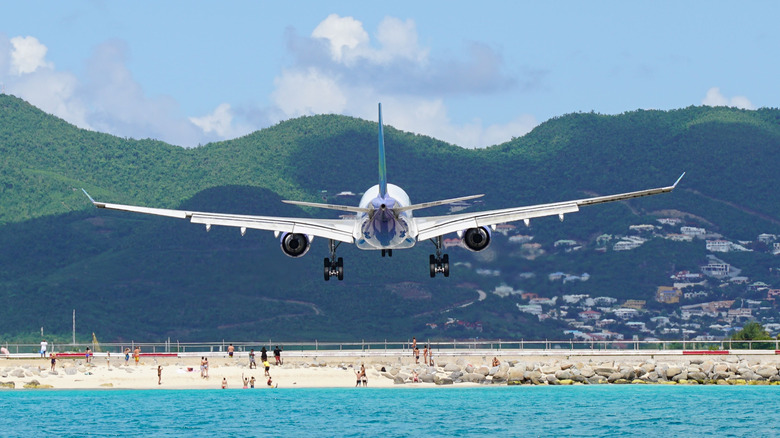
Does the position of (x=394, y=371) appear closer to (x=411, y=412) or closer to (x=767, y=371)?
(x=411, y=412)

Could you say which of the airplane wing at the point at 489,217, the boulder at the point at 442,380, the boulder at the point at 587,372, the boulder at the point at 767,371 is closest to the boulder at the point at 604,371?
the boulder at the point at 587,372

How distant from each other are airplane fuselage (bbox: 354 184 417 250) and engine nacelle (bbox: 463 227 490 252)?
315cm

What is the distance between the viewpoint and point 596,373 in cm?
11244

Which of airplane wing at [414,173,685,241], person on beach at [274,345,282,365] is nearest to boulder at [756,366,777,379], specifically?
airplane wing at [414,173,685,241]

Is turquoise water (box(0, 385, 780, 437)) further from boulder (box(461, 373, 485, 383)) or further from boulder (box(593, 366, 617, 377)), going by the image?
boulder (box(593, 366, 617, 377))

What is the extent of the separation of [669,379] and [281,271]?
32705mm

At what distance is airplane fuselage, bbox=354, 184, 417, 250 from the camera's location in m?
79.3

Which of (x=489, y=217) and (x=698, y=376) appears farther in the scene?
(x=698, y=376)

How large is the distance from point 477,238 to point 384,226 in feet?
18.8

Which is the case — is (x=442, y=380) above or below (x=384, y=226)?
below

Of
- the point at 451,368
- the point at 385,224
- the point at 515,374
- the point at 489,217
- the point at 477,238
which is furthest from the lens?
the point at 451,368

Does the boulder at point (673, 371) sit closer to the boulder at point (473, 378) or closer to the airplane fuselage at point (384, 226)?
the boulder at point (473, 378)

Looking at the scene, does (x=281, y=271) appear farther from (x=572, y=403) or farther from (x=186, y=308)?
(x=186, y=308)

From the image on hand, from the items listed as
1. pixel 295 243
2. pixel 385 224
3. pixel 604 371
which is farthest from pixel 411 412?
pixel 385 224
